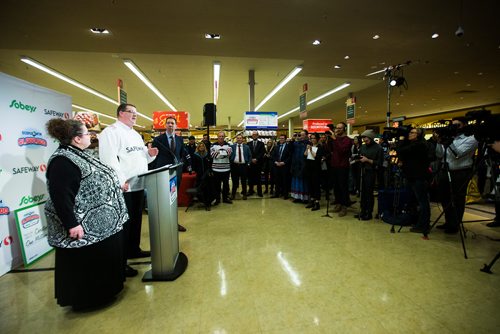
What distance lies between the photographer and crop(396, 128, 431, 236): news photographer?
333cm

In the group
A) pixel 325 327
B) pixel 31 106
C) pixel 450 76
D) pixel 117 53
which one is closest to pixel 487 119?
pixel 325 327

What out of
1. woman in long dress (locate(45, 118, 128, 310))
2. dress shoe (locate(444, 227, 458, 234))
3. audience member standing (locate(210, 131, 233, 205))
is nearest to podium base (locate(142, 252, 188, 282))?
woman in long dress (locate(45, 118, 128, 310))

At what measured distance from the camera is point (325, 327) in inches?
63.5

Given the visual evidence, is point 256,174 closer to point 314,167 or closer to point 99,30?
point 314,167

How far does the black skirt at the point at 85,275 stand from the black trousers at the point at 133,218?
48 centimetres

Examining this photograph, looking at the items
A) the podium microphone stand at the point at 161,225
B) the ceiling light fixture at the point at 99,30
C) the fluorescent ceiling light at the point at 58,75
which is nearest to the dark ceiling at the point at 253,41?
the ceiling light fixture at the point at 99,30

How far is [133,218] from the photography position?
2.52 metres

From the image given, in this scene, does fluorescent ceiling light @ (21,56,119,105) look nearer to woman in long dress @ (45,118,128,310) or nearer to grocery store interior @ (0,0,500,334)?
grocery store interior @ (0,0,500,334)

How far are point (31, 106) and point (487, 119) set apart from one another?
16.3ft

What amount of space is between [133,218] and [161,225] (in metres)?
0.58

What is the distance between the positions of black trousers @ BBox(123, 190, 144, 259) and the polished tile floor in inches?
10.7

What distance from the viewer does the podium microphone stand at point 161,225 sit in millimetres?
2102

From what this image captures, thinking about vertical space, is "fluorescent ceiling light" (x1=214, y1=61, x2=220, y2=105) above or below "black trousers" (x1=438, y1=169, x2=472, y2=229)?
above

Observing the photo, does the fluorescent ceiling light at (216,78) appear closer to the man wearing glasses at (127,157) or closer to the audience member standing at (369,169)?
the audience member standing at (369,169)
